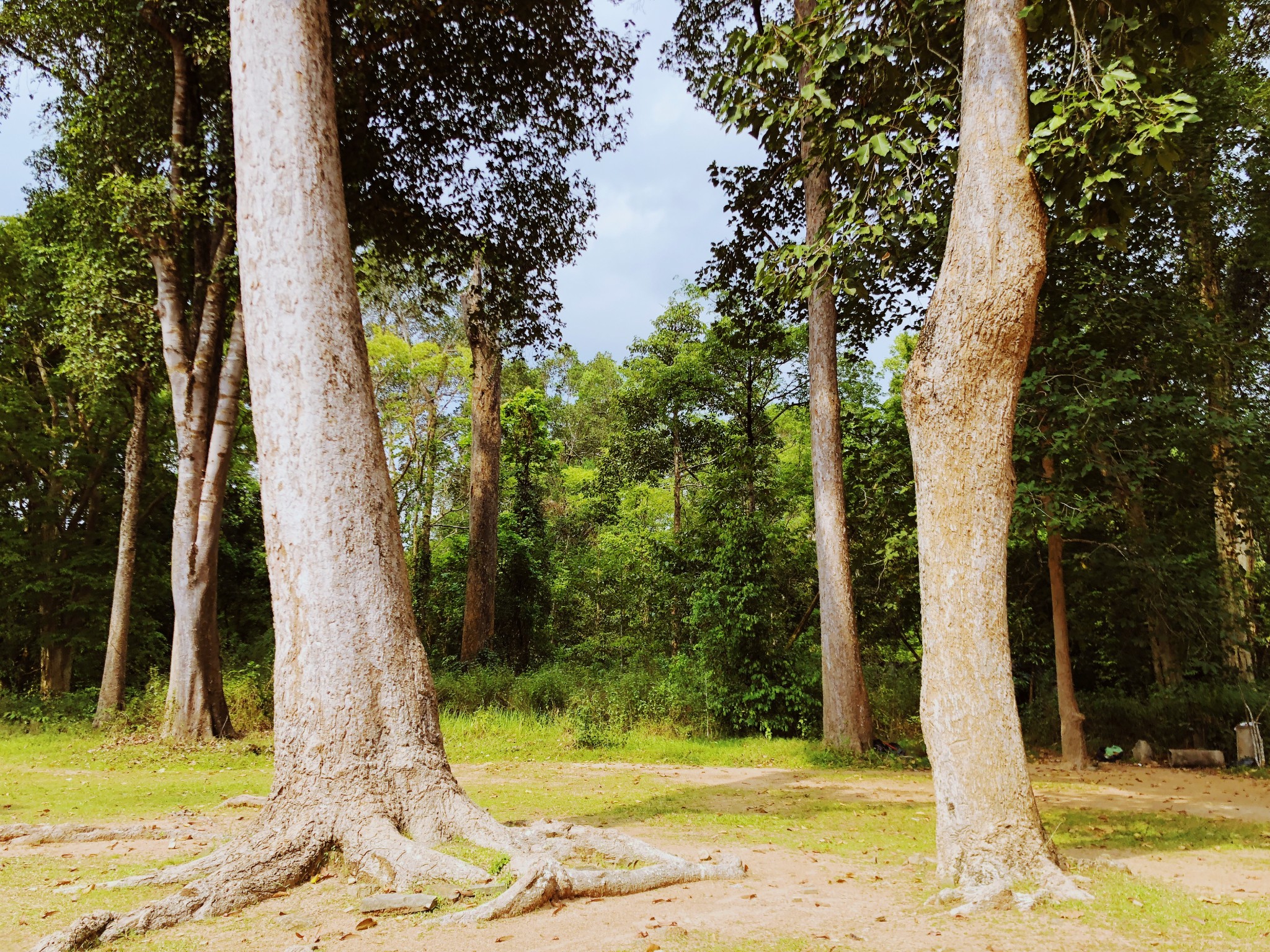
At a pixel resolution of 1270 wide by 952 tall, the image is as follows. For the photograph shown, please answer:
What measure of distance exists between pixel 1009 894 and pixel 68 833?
594cm

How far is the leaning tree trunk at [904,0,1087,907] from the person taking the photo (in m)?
4.07

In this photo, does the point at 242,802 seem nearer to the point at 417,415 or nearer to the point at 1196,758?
the point at 1196,758

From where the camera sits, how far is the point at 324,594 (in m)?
4.58

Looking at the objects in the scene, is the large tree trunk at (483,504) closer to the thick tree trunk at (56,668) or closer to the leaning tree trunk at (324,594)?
the thick tree trunk at (56,668)

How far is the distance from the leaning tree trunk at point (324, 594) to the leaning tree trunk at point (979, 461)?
56.7 inches

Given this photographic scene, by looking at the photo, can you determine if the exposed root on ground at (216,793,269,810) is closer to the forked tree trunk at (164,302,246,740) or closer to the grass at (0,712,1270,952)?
the grass at (0,712,1270,952)

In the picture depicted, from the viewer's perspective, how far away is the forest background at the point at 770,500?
33.2 ft

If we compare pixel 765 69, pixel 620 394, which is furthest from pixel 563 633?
pixel 765 69

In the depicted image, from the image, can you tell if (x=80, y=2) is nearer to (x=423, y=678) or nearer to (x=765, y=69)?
(x=765, y=69)

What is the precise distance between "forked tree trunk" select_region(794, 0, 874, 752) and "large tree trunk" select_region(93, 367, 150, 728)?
11316mm

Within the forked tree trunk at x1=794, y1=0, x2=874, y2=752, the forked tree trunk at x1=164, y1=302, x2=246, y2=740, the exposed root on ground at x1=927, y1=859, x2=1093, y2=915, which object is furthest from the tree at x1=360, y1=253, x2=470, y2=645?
the exposed root on ground at x1=927, y1=859, x2=1093, y2=915

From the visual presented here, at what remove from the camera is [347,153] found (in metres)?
11.0

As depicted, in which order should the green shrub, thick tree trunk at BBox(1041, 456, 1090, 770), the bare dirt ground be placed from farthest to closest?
the green shrub
thick tree trunk at BBox(1041, 456, 1090, 770)
the bare dirt ground

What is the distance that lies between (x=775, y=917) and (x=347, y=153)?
36.2ft
